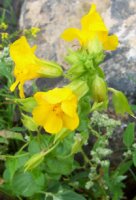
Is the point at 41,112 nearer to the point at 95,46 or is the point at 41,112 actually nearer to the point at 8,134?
the point at 95,46

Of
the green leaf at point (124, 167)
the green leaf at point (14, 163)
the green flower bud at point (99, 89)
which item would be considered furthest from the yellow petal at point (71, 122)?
the green leaf at point (124, 167)

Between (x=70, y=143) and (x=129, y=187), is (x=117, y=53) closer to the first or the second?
(x=129, y=187)

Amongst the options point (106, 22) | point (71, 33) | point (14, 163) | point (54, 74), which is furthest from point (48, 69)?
point (106, 22)

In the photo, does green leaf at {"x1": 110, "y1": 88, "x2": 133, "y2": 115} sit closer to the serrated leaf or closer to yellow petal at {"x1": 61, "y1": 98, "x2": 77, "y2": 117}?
yellow petal at {"x1": 61, "y1": 98, "x2": 77, "y2": 117}

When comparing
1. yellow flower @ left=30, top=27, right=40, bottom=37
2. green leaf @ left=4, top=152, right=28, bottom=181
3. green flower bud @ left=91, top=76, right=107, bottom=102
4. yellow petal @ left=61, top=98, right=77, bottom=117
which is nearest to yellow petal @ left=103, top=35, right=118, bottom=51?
green flower bud @ left=91, top=76, right=107, bottom=102

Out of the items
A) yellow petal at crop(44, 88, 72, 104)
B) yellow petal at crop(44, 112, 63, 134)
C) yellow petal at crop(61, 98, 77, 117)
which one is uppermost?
yellow petal at crop(44, 88, 72, 104)

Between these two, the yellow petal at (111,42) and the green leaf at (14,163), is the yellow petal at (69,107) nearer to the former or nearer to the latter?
the yellow petal at (111,42)

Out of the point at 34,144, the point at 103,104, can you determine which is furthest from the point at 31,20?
the point at 103,104
